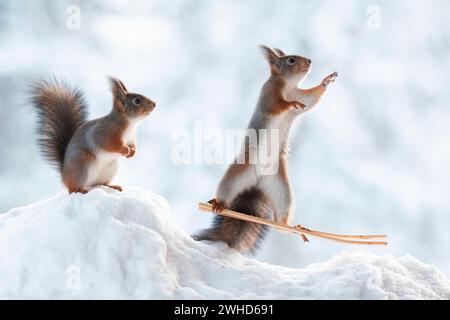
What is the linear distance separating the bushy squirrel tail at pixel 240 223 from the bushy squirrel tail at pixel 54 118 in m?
0.81

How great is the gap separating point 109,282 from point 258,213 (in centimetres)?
95

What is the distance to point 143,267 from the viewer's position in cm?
210

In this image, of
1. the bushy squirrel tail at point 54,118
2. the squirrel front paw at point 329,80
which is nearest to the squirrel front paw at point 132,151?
the bushy squirrel tail at point 54,118

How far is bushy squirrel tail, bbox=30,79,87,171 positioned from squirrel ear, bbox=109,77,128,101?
0.28 metres

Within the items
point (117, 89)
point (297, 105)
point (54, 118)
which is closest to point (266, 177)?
point (297, 105)

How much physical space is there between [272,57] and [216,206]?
0.83 meters

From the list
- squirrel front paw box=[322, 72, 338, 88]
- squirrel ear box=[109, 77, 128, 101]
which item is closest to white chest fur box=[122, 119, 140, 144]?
squirrel ear box=[109, 77, 128, 101]

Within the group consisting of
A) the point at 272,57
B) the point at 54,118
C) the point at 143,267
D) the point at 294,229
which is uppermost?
the point at 272,57

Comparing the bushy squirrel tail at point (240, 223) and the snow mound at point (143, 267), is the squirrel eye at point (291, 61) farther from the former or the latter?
the snow mound at point (143, 267)

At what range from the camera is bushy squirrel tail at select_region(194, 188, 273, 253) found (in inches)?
109

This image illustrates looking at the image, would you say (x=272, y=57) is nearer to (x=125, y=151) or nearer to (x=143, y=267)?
(x=125, y=151)

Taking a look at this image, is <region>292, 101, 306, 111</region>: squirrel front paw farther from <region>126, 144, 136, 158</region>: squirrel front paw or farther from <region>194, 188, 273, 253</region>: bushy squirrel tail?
<region>126, 144, 136, 158</region>: squirrel front paw

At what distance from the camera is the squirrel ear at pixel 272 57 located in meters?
2.92
